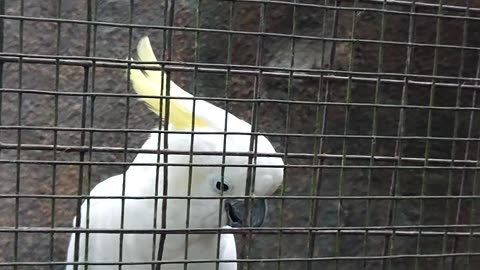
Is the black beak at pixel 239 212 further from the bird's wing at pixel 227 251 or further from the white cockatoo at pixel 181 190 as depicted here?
the bird's wing at pixel 227 251

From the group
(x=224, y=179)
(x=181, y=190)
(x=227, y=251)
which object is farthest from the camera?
(x=227, y=251)

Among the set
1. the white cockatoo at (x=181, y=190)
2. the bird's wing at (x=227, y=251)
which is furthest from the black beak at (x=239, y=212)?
the bird's wing at (x=227, y=251)

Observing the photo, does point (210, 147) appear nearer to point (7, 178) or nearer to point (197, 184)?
point (197, 184)

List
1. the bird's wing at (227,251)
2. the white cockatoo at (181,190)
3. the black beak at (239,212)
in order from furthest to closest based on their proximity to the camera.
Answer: the bird's wing at (227,251) < the black beak at (239,212) < the white cockatoo at (181,190)

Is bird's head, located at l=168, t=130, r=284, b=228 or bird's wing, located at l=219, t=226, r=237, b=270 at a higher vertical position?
bird's head, located at l=168, t=130, r=284, b=228

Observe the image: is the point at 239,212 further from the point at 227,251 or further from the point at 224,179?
the point at 227,251

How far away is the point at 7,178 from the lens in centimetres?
211

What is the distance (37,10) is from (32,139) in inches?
15.4

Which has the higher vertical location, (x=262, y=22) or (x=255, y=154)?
(x=262, y=22)

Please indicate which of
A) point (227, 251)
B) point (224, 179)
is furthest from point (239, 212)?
point (227, 251)

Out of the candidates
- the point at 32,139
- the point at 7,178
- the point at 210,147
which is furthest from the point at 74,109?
the point at 210,147

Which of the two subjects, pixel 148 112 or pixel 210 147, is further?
pixel 148 112

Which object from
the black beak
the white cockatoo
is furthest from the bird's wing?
the black beak

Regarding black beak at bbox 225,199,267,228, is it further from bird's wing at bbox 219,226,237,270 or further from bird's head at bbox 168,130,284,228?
bird's wing at bbox 219,226,237,270
